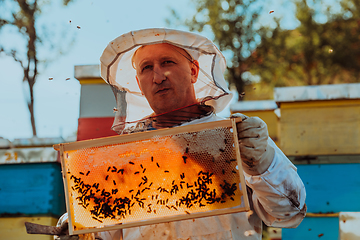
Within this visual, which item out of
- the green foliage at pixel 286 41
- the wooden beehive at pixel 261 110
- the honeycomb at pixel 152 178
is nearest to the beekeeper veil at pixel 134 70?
the honeycomb at pixel 152 178

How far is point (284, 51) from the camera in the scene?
21734mm

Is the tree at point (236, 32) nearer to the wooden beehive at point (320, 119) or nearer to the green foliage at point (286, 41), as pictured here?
the green foliage at point (286, 41)

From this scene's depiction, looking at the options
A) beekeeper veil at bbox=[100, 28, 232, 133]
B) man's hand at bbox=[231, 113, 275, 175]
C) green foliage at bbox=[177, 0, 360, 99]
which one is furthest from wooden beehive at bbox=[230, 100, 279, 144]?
green foliage at bbox=[177, 0, 360, 99]

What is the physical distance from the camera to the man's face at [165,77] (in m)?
2.19

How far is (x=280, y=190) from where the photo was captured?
1765mm

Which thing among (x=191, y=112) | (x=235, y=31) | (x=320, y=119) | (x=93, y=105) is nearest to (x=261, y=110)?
(x=320, y=119)

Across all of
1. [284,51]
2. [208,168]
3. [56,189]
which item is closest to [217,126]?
[208,168]

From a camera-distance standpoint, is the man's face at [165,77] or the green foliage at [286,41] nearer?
the man's face at [165,77]

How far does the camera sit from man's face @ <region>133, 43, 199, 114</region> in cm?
219

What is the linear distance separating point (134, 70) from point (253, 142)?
133cm

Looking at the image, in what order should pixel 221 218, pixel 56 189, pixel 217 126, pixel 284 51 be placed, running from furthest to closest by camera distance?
1. pixel 284 51
2. pixel 56 189
3. pixel 221 218
4. pixel 217 126

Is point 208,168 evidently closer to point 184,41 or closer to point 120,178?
point 120,178

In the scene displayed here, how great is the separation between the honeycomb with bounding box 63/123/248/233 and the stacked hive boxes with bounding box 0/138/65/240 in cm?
223

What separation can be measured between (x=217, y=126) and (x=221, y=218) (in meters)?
0.63
